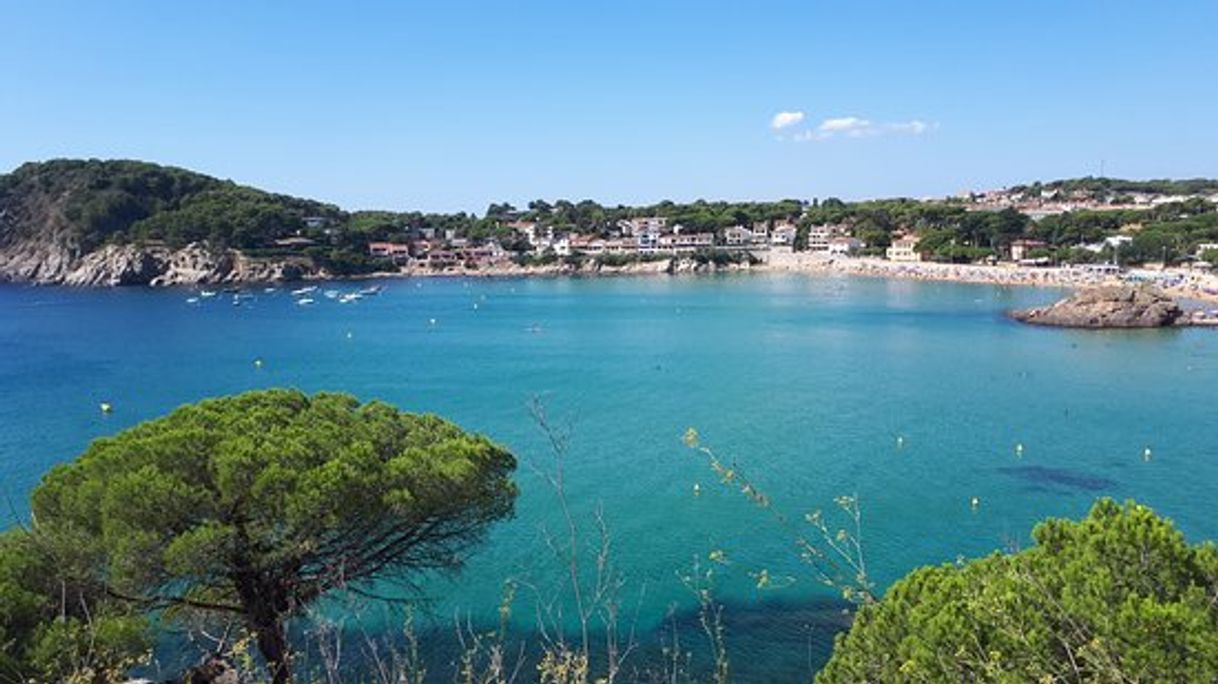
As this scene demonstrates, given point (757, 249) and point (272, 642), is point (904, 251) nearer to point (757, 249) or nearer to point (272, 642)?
point (757, 249)

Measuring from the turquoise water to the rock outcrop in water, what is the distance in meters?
1.95

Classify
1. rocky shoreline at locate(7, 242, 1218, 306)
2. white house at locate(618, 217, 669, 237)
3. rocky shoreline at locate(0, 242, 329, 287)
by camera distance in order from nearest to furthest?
rocky shoreline at locate(7, 242, 1218, 306), rocky shoreline at locate(0, 242, 329, 287), white house at locate(618, 217, 669, 237)

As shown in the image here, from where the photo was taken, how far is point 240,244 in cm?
8094

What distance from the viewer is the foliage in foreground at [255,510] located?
24.5ft

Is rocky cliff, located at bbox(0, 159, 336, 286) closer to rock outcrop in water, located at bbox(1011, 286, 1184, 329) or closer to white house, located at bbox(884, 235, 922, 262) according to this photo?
white house, located at bbox(884, 235, 922, 262)

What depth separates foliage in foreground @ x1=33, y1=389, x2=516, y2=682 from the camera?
7457 mm

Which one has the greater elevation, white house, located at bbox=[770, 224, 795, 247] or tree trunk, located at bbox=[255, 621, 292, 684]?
white house, located at bbox=[770, 224, 795, 247]

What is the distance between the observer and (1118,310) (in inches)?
1714

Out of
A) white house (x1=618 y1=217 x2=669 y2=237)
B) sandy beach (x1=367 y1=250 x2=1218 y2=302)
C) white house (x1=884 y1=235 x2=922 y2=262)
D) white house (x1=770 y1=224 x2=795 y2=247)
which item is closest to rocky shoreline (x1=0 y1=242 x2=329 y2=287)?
sandy beach (x1=367 y1=250 x2=1218 y2=302)

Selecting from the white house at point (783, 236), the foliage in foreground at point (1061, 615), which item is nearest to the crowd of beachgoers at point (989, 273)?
the white house at point (783, 236)

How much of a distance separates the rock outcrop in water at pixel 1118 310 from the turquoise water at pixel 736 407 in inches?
76.6

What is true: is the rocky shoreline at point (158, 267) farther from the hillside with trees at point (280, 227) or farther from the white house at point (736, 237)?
the white house at point (736, 237)

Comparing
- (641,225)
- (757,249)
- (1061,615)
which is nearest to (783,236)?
(757,249)

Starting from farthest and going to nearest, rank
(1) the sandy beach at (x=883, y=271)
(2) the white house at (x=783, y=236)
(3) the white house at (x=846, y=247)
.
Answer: (2) the white house at (x=783, y=236)
(3) the white house at (x=846, y=247)
(1) the sandy beach at (x=883, y=271)
